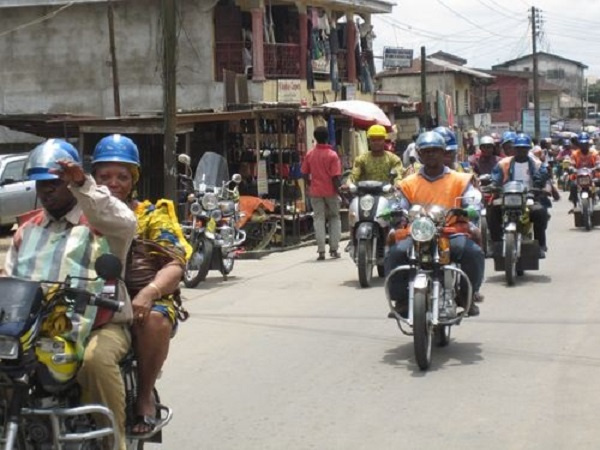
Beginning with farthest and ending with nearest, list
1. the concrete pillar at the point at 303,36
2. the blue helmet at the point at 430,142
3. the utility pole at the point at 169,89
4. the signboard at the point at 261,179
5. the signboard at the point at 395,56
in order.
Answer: the signboard at the point at 395,56 → the concrete pillar at the point at 303,36 → the signboard at the point at 261,179 → the utility pole at the point at 169,89 → the blue helmet at the point at 430,142

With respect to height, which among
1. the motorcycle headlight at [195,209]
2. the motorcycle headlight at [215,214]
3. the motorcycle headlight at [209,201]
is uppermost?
the motorcycle headlight at [209,201]

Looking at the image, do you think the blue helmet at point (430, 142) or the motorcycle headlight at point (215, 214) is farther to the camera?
the motorcycle headlight at point (215, 214)

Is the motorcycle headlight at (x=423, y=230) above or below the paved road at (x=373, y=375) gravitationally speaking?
above

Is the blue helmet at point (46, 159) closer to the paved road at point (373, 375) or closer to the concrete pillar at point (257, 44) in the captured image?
the paved road at point (373, 375)

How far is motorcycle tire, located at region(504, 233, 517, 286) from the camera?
11.3 meters

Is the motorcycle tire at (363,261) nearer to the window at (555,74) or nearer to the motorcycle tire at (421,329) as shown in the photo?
the motorcycle tire at (421,329)

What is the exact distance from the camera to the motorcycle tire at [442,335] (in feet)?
26.1

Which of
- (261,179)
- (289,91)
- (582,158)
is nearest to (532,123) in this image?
(289,91)

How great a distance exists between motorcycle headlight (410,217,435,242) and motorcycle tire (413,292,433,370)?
453 millimetres

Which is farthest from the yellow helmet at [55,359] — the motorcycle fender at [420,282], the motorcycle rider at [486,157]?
the motorcycle rider at [486,157]

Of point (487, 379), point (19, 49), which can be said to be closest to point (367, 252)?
point (487, 379)

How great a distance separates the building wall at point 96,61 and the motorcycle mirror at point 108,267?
2469cm

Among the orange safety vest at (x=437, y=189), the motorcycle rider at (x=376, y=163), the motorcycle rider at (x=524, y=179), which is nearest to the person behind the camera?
the orange safety vest at (x=437, y=189)

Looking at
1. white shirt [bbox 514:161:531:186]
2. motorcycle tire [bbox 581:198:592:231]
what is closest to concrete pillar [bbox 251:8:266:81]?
motorcycle tire [bbox 581:198:592:231]
